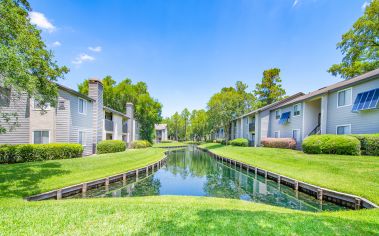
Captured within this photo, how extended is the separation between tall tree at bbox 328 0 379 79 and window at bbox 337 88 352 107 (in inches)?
536

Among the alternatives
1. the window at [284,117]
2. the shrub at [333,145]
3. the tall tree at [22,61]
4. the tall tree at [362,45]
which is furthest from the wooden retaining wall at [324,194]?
the tall tree at [362,45]

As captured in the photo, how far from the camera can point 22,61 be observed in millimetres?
7984

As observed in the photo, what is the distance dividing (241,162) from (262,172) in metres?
4.36

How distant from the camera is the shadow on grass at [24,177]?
8359 mm

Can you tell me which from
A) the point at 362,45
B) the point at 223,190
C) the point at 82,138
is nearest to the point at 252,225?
the point at 223,190

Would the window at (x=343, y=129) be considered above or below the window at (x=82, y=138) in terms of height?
above

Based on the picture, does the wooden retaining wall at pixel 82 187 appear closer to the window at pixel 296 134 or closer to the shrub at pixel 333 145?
the shrub at pixel 333 145

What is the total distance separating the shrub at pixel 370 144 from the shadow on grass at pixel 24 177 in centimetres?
2107

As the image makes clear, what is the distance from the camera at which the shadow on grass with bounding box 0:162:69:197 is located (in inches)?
329

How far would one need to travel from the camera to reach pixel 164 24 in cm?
1880

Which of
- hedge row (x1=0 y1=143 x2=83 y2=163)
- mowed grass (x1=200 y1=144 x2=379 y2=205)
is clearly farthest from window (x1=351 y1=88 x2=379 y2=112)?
hedge row (x1=0 y1=143 x2=83 y2=163)

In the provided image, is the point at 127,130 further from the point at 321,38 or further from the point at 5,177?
the point at 321,38

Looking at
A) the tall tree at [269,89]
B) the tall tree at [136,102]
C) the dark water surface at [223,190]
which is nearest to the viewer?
the dark water surface at [223,190]

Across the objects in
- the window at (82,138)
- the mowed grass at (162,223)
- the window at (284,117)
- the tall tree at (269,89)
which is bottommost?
the mowed grass at (162,223)
